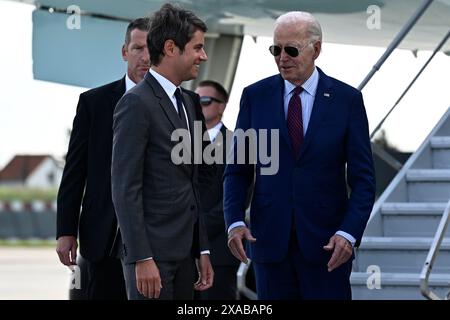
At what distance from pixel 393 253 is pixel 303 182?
9.36 feet

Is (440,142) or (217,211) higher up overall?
(440,142)

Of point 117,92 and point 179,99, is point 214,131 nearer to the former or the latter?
point 117,92

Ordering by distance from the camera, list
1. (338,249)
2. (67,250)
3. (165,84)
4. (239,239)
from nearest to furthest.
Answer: (165,84) < (338,249) < (239,239) < (67,250)

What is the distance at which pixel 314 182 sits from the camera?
218 inches

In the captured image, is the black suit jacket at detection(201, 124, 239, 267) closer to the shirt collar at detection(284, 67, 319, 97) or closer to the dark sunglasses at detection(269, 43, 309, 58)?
the shirt collar at detection(284, 67, 319, 97)

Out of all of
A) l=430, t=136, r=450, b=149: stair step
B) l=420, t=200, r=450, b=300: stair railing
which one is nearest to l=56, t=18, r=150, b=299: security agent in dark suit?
l=420, t=200, r=450, b=300: stair railing

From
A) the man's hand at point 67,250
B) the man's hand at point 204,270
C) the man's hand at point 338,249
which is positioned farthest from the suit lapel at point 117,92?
the man's hand at point 338,249

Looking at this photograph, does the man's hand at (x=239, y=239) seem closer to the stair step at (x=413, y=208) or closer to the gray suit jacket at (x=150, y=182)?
the gray suit jacket at (x=150, y=182)

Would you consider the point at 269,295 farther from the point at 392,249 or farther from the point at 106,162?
the point at 392,249

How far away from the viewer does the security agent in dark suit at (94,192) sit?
5957mm

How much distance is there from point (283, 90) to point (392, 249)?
2.78 m

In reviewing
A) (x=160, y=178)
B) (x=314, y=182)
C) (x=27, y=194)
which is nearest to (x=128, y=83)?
(x=314, y=182)

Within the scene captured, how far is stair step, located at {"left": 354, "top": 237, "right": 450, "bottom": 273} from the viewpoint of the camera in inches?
321
